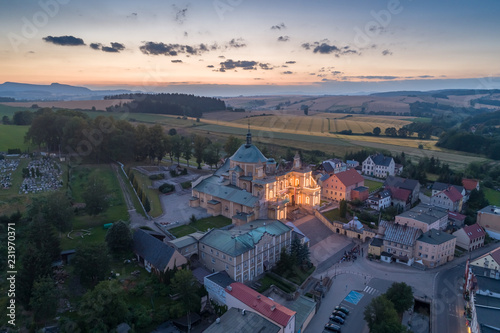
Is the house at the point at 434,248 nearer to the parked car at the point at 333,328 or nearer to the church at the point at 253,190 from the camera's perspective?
the parked car at the point at 333,328

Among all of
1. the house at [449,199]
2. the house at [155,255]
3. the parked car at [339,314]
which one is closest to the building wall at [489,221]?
the house at [449,199]

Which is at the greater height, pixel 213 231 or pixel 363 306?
pixel 213 231

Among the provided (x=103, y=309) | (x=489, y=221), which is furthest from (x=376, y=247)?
(x=103, y=309)

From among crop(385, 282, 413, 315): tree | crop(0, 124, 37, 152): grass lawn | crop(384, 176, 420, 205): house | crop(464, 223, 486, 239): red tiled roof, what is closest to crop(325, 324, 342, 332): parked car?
crop(385, 282, 413, 315): tree

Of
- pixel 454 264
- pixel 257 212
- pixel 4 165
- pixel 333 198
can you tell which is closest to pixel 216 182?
pixel 257 212

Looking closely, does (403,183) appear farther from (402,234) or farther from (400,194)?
(402,234)

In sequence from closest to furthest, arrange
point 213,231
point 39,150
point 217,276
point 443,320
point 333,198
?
point 443,320, point 217,276, point 213,231, point 333,198, point 39,150

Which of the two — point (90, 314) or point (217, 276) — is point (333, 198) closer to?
point (217, 276)
